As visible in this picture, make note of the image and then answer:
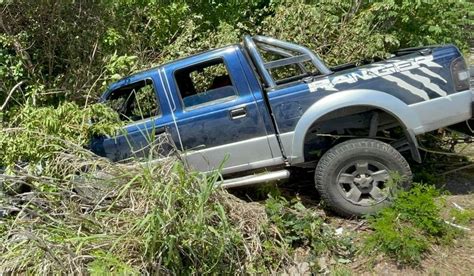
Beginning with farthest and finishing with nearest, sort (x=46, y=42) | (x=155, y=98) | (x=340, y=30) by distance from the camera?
(x=340, y=30) < (x=46, y=42) < (x=155, y=98)

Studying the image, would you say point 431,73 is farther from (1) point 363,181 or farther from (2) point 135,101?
(2) point 135,101


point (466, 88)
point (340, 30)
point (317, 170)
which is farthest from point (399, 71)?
point (340, 30)

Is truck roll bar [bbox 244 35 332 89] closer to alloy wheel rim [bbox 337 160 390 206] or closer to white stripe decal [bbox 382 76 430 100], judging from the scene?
white stripe decal [bbox 382 76 430 100]

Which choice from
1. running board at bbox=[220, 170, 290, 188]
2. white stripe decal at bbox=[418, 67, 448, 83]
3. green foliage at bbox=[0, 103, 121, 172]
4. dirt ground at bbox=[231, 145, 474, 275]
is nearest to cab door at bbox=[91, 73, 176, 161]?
green foliage at bbox=[0, 103, 121, 172]

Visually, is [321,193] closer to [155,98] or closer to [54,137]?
[155,98]

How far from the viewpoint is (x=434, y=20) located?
8.07 meters

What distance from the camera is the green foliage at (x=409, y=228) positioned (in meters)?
3.95

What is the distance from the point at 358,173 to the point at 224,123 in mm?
1424

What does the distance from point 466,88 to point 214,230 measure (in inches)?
113

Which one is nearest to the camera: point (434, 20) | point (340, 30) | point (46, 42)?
point (46, 42)

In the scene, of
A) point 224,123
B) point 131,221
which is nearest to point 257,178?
point 224,123

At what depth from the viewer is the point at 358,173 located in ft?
15.5

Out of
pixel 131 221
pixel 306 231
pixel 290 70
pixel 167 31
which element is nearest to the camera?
pixel 131 221

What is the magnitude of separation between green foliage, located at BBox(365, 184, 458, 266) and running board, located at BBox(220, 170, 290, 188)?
932mm
